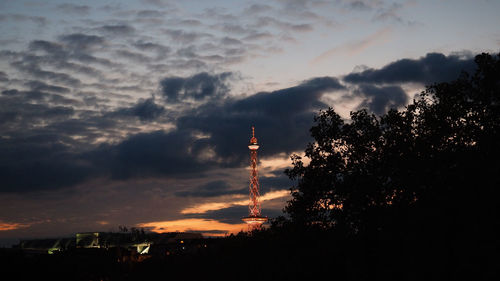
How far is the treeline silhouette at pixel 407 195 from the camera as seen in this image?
22906 millimetres

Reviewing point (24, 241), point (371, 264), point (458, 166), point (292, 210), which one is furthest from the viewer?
point (24, 241)

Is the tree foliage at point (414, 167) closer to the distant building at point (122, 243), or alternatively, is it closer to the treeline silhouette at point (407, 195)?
the treeline silhouette at point (407, 195)

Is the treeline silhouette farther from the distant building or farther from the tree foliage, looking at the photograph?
the distant building

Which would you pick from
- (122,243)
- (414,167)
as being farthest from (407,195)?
(122,243)

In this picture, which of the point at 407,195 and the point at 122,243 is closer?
the point at 407,195

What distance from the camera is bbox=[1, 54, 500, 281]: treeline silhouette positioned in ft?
75.2

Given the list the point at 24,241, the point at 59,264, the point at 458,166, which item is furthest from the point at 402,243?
the point at 24,241

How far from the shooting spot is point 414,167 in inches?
1102

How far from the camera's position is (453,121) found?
93.2 feet

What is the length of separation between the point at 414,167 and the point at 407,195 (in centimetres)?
169

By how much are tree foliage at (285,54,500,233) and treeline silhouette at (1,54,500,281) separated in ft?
0.19

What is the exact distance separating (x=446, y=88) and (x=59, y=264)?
62774mm

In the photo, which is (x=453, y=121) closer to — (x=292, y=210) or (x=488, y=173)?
(x=488, y=173)

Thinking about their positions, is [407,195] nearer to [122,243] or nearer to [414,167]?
[414,167]
